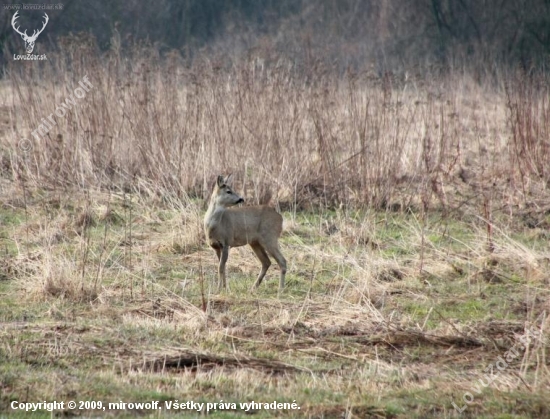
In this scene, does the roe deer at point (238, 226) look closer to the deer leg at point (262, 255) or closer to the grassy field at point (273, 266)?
the deer leg at point (262, 255)

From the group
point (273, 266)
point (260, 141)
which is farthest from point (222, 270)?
point (260, 141)

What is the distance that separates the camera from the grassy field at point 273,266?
6.23 meters

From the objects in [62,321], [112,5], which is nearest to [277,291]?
[62,321]

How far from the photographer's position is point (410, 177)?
43.6 ft

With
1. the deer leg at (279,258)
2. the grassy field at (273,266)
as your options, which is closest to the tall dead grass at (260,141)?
the grassy field at (273,266)

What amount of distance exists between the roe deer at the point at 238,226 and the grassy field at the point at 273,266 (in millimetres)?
341

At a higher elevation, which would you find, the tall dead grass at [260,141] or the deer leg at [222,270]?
the tall dead grass at [260,141]

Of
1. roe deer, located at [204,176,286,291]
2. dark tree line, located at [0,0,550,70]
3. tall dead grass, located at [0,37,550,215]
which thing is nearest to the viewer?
roe deer, located at [204,176,286,291]

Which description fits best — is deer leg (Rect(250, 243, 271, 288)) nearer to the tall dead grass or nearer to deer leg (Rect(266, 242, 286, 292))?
deer leg (Rect(266, 242, 286, 292))

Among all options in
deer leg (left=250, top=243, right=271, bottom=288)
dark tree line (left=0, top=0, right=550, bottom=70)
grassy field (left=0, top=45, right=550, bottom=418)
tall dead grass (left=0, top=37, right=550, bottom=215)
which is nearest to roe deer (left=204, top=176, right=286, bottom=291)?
deer leg (left=250, top=243, right=271, bottom=288)

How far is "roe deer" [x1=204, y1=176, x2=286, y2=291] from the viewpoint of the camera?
955cm

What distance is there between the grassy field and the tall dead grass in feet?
0.13

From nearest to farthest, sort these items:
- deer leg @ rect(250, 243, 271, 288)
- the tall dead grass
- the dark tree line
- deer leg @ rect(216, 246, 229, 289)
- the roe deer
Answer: deer leg @ rect(216, 246, 229, 289) < the roe deer < deer leg @ rect(250, 243, 271, 288) < the tall dead grass < the dark tree line

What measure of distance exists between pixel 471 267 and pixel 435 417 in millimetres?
4219
